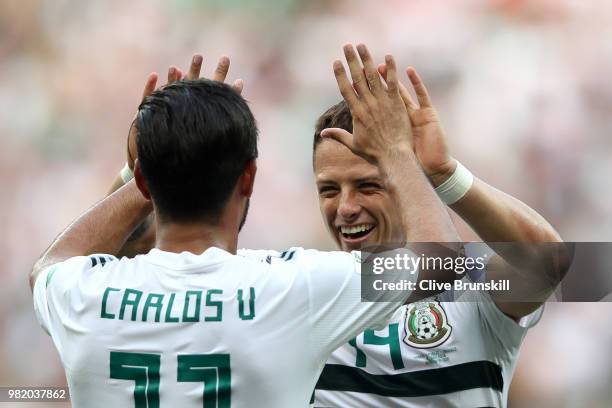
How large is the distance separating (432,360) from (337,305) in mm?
1066

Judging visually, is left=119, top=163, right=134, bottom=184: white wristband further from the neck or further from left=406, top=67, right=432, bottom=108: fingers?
left=406, top=67, right=432, bottom=108: fingers

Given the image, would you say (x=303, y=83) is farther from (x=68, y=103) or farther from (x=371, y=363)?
(x=371, y=363)

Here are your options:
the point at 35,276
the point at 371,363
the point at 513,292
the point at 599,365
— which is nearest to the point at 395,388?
the point at 371,363

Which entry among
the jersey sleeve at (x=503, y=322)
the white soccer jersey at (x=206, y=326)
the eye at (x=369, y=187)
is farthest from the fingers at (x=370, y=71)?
the eye at (x=369, y=187)

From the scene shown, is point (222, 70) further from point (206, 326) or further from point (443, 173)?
point (206, 326)

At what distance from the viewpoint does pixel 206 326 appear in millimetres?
1974

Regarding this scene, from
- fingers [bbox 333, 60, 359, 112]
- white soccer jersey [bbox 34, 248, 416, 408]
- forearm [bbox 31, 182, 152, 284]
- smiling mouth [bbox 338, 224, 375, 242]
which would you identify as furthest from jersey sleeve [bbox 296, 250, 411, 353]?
smiling mouth [bbox 338, 224, 375, 242]

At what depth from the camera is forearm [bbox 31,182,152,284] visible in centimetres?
233

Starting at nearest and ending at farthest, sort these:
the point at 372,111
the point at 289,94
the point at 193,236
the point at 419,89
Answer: the point at 193,236 → the point at 372,111 → the point at 419,89 → the point at 289,94

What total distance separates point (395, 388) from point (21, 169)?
6.91 m

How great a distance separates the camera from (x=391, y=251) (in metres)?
2.07

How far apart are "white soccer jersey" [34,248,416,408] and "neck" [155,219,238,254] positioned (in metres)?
0.03

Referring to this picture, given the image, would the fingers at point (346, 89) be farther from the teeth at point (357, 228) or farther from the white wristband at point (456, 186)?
the teeth at point (357, 228)

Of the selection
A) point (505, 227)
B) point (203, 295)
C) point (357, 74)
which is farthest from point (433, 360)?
point (203, 295)
